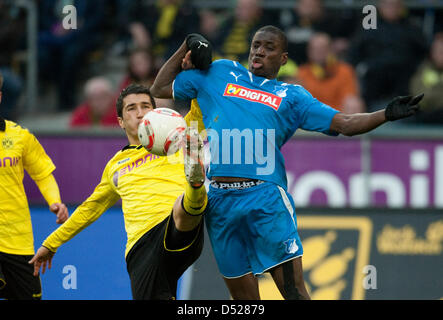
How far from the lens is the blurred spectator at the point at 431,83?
1037 centimetres

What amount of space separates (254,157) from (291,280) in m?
0.89

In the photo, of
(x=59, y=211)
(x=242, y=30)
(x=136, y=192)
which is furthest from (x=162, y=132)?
(x=242, y=30)

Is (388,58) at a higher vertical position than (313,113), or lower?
higher

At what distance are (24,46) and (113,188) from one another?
6.75 m

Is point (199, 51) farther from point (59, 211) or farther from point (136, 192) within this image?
point (59, 211)

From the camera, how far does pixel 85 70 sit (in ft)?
41.1

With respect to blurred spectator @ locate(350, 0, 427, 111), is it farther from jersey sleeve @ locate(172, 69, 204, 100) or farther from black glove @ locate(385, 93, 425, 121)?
black glove @ locate(385, 93, 425, 121)

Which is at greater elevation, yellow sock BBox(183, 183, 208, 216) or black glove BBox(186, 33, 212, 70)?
black glove BBox(186, 33, 212, 70)

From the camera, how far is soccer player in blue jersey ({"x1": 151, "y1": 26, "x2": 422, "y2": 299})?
552 cm

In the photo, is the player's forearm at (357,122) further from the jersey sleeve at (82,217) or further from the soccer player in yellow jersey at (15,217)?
the soccer player in yellow jersey at (15,217)

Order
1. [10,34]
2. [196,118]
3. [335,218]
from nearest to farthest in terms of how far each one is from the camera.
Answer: [196,118], [335,218], [10,34]

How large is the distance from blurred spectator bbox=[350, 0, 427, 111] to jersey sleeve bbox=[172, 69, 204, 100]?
5.47 meters

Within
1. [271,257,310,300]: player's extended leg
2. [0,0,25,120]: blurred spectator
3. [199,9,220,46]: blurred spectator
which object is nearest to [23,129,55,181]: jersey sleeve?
[271,257,310,300]: player's extended leg

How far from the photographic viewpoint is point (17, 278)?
6602 mm
